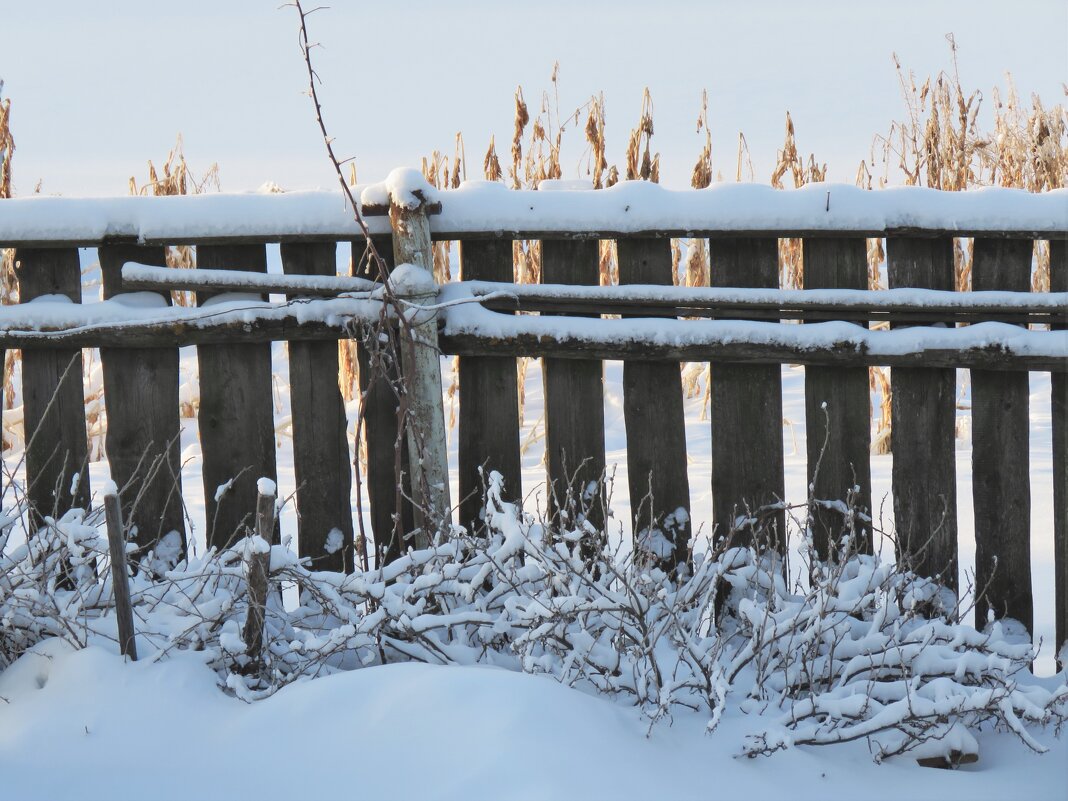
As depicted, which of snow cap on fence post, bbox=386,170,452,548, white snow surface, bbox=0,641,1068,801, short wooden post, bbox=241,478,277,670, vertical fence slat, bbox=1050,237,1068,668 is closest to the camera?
white snow surface, bbox=0,641,1068,801

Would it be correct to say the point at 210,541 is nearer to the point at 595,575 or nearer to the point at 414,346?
the point at 414,346

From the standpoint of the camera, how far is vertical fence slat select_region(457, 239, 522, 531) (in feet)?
10.3

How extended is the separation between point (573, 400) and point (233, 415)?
3.35ft

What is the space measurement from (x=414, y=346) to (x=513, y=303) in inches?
12.3

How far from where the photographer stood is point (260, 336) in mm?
3047

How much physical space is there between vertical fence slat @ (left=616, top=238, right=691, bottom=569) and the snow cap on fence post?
1.84ft

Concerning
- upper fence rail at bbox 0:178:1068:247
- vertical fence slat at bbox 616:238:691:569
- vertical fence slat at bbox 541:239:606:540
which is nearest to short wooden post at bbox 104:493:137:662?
upper fence rail at bbox 0:178:1068:247

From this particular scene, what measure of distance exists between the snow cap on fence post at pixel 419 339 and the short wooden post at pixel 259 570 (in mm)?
599

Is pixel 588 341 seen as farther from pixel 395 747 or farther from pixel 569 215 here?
pixel 395 747

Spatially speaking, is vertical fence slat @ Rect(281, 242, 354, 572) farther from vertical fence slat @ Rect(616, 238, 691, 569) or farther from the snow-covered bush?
vertical fence slat @ Rect(616, 238, 691, 569)

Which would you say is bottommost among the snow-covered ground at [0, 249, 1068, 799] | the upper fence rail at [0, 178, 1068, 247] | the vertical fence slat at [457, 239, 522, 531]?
the snow-covered ground at [0, 249, 1068, 799]

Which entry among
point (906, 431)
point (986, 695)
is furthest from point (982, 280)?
point (986, 695)

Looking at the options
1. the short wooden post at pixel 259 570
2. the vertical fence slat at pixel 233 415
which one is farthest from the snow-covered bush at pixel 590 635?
the vertical fence slat at pixel 233 415

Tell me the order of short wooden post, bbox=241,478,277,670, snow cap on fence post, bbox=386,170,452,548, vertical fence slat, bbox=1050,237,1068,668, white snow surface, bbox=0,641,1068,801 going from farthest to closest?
vertical fence slat, bbox=1050,237,1068,668 → snow cap on fence post, bbox=386,170,452,548 → short wooden post, bbox=241,478,277,670 → white snow surface, bbox=0,641,1068,801
